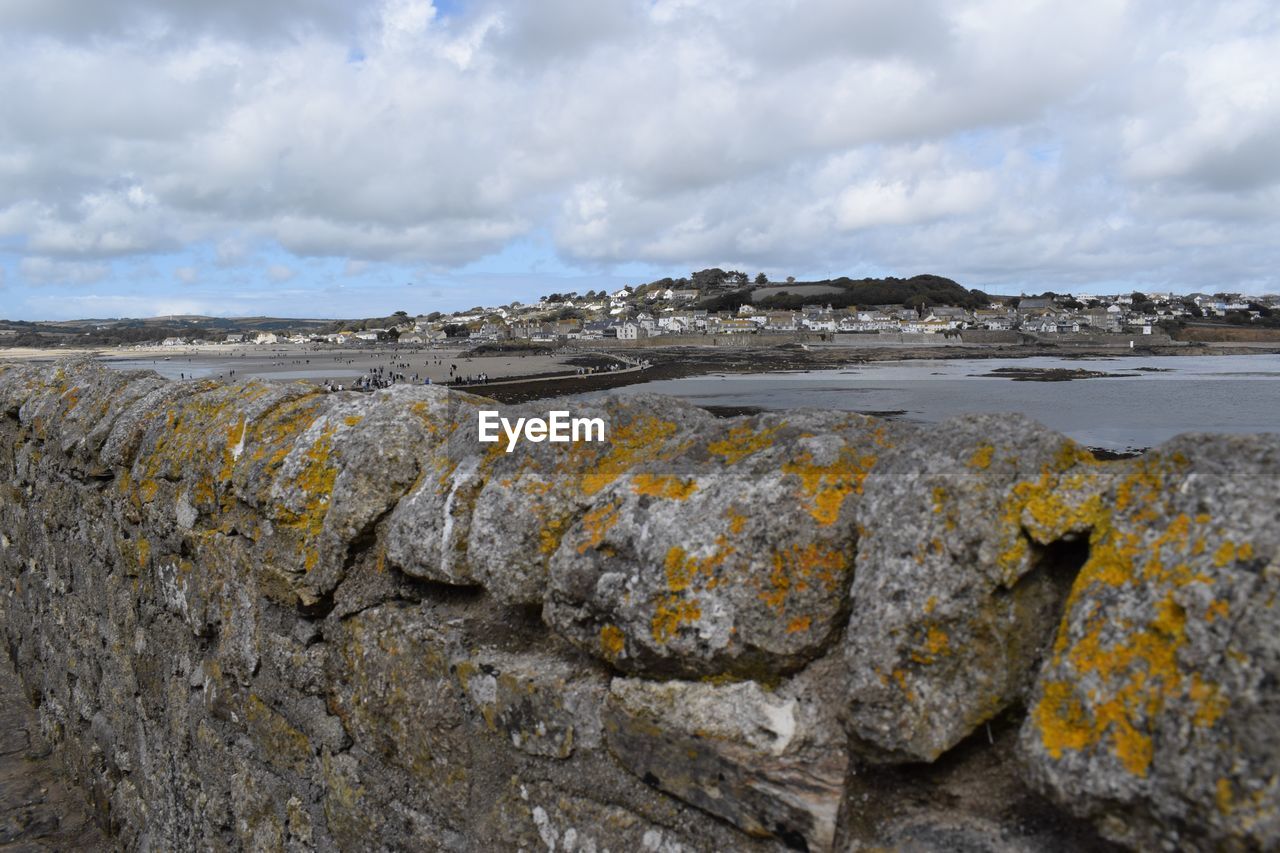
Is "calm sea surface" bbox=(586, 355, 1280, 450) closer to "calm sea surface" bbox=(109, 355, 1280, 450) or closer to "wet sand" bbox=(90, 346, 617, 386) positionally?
"calm sea surface" bbox=(109, 355, 1280, 450)

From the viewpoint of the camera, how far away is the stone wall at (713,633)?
1370 millimetres

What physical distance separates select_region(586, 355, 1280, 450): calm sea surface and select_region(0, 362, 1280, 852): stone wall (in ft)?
49.4

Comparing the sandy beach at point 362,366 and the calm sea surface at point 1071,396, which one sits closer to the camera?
the calm sea surface at point 1071,396

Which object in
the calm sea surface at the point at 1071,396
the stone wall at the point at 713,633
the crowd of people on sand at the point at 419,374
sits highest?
the stone wall at the point at 713,633

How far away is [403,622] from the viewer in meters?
2.59

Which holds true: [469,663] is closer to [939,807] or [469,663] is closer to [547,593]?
[547,593]

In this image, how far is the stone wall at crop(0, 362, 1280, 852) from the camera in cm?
137

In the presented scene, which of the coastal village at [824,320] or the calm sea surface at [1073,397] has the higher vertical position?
the coastal village at [824,320]

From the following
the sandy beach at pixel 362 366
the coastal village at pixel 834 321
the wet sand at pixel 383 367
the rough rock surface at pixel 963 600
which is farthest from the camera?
the coastal village at pixel 834 321

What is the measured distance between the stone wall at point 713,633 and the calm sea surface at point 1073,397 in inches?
Result: 593

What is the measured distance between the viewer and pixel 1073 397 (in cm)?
3259

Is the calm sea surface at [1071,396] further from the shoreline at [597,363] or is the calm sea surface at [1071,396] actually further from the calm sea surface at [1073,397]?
the shoreline at [597,363]

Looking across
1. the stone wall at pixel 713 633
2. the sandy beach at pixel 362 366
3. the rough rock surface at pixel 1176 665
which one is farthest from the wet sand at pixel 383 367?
the rough rock surface at pixel 1176 665

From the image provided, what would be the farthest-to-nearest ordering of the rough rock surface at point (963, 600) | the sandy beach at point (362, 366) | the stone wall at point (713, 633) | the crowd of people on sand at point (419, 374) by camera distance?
the sandy beach at point (362, 366) < the crowd of people on sand at point (419, 374) < the rough rock surface at point (963, 600) < the stone wall at point (713, 633)
